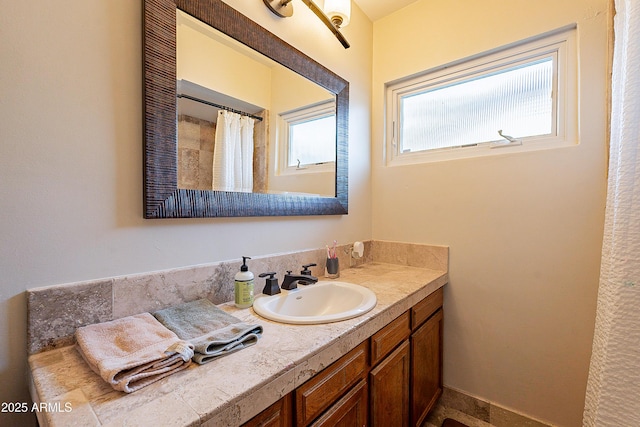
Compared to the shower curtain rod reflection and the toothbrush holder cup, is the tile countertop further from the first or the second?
the shower curtain rod reflection

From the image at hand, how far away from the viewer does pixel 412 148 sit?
70.6 inches

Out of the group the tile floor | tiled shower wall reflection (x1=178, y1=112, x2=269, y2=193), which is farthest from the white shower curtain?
tiled shower wall reflection (x1=178, y1=112, x2=269, y2=193)

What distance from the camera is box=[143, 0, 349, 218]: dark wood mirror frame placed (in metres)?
0.82


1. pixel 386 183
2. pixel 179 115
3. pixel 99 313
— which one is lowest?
pixel 99 313

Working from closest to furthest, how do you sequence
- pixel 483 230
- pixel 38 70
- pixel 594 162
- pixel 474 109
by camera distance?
1. pixel 38 70
2. pixel 594 162
3. pixel 483 230
4. pixel 474 109

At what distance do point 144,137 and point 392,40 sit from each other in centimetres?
170

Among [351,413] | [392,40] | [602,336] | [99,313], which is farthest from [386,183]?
[99,313]

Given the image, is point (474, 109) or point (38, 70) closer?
point (38, 70)

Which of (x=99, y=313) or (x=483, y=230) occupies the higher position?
(x=483, y=230)

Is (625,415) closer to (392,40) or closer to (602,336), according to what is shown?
(602,336)

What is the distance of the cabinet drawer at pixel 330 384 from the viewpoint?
68 cm

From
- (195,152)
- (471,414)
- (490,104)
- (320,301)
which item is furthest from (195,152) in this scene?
(471,414)

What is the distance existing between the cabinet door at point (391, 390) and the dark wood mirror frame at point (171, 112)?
76 centimetres

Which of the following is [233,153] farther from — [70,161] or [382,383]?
[382,383]
